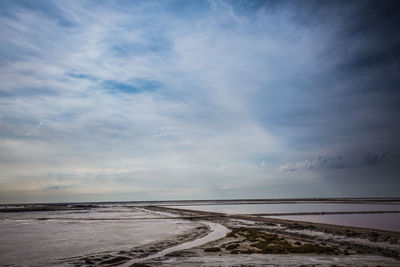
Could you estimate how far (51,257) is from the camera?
16.5 metres

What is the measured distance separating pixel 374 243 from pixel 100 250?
19.5 metres

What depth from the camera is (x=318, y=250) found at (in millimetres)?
16891

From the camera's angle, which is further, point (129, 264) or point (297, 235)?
point (297, 235)

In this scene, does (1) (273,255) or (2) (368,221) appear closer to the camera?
(1) (273,255)

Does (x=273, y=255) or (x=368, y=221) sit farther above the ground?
(x=273, y=255)

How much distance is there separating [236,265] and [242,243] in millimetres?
7441

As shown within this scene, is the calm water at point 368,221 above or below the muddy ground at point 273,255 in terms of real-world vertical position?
below

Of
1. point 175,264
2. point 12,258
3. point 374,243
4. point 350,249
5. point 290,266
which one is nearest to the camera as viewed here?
point 290,266

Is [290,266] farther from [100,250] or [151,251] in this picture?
[100,250]

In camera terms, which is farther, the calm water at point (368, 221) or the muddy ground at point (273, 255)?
the calm water at point (368, 221)

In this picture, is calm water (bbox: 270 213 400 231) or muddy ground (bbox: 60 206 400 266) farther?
calm water (bbox: 270 213 400 231)

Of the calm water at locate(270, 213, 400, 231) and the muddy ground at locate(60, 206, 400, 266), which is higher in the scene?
the muddy ground at locate(60, 206, 400, 266)

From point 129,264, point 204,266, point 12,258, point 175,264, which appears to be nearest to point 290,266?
point 204,266

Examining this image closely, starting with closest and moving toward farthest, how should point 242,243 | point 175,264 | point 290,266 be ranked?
1. point 290,266
2. point 175,264
3. point 242,243
